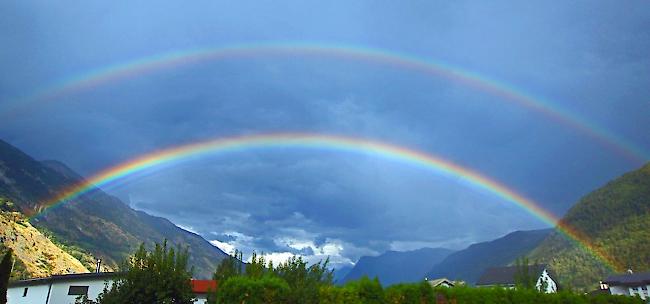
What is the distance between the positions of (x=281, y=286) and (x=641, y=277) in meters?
89.4

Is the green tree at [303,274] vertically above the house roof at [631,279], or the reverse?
the house roof at [631,279]

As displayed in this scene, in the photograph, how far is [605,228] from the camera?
455ft

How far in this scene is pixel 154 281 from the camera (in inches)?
1056

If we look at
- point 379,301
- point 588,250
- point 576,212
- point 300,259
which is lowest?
point 379,301

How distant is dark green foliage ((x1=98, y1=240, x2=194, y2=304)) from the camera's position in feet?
86.8

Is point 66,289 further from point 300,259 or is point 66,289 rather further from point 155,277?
point 300,259

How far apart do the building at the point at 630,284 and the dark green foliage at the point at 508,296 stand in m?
69.5

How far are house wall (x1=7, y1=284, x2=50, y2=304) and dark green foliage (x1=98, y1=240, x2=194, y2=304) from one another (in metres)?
25.8

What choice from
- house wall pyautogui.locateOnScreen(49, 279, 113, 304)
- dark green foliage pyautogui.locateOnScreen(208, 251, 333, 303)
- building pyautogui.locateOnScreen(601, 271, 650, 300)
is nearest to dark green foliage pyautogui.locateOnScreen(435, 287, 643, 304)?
dark green foliage pyautogui.locateOnScreen(208, 251, 333, 303)

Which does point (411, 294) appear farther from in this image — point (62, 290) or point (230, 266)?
point (62, 290)

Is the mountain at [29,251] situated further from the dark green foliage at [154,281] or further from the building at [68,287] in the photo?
the dark green foliage at [154,281]

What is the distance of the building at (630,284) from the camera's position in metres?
82.9

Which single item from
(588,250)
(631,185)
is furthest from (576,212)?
(588,250)

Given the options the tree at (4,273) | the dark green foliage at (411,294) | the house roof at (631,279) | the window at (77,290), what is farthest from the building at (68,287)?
the house roof at (631,279)
